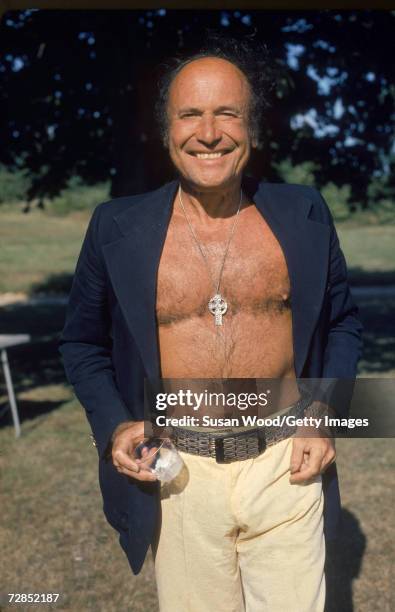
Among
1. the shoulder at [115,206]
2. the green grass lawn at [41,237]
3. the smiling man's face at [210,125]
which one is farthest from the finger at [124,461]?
the green grass lawn at [41,237]

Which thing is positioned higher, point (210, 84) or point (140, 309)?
point (210, 84)

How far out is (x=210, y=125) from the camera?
1.77 meters

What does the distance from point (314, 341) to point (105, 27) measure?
1.96m

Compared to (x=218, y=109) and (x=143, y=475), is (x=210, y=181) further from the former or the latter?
(x=143, y=475)

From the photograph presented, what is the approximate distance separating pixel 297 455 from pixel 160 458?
0.38 metres

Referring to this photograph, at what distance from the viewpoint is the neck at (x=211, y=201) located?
1.87 metres

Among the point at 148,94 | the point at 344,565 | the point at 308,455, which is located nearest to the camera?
the point at 308,455

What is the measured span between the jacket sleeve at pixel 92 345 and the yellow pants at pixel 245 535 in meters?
0.25

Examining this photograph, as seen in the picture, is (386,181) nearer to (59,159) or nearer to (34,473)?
(59,159)

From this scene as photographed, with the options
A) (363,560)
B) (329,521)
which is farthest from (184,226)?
(363,560)

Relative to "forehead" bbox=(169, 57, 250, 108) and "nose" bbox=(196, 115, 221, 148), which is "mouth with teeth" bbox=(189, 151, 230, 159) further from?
"forehead" bbox=(169, 57, 250, 108)

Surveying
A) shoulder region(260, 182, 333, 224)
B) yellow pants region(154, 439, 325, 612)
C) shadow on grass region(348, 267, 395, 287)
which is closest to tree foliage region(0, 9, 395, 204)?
shoulder region(260, 182, 333, 224)

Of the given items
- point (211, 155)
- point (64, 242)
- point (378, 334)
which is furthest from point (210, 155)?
point (378, 334)

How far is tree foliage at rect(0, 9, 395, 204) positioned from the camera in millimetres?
3012
